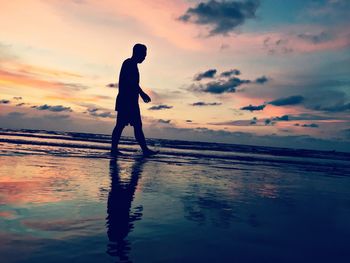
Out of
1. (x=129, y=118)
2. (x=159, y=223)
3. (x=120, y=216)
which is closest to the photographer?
(x=159, y=223)

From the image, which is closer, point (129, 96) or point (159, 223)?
point (159, 223)

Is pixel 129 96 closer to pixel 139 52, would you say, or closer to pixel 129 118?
pixel 129 118

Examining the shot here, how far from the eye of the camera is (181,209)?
294cm

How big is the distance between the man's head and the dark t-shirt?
15 cm

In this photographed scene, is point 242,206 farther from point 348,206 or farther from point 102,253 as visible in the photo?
point 102,253

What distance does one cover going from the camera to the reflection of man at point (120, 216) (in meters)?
1.78

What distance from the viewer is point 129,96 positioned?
8.70m

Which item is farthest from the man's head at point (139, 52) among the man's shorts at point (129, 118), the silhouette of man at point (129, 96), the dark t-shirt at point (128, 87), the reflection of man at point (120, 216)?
the reflection of man at point (120, 216)

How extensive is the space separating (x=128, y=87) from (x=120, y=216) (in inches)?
258

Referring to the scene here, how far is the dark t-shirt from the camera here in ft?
28.3

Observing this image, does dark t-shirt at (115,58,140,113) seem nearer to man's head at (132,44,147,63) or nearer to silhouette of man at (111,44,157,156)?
silhouette of man at (111,44,157,156)

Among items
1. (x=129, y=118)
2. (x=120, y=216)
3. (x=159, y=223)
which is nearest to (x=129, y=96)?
(x=129, y=118)

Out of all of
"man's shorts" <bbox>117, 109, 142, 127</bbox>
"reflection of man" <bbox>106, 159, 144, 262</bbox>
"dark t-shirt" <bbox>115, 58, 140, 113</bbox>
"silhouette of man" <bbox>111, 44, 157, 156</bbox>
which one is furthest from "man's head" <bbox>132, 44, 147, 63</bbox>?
"reflection of man" <bbox>106, 159, 144, 262</bbox>

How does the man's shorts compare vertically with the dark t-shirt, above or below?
below
